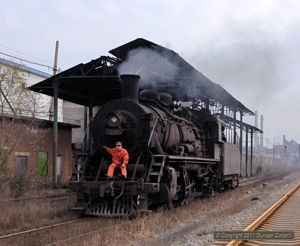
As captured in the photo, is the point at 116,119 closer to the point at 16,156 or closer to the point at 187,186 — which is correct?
the point at 187,186

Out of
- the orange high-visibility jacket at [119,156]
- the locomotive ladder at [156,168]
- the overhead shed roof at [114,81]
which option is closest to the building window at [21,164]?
the overhead shed roof at [114,81]

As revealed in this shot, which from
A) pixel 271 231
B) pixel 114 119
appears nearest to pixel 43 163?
pixel 114 119

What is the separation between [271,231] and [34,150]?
49.9 feet

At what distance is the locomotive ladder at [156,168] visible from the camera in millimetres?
10352

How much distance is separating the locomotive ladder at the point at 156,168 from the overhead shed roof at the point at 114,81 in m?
6.53

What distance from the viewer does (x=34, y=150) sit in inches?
828

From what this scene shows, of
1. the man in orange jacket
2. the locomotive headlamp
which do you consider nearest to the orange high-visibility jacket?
the man in orange jacket

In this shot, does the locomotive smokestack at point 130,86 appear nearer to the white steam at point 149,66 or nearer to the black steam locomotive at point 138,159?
the black steam locomotive at point 138,159

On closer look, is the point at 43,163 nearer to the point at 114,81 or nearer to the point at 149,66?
the point at 114,81

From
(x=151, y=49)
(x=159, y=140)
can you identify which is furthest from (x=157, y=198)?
(x=151, y=49)

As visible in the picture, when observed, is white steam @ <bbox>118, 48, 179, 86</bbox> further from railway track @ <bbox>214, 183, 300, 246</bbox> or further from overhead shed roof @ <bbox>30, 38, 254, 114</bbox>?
railway track @ <bbox>214, 183, 300, 246</bbox>

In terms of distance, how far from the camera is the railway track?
290 inches

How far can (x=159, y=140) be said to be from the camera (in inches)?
448

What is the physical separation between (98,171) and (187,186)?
307cm
